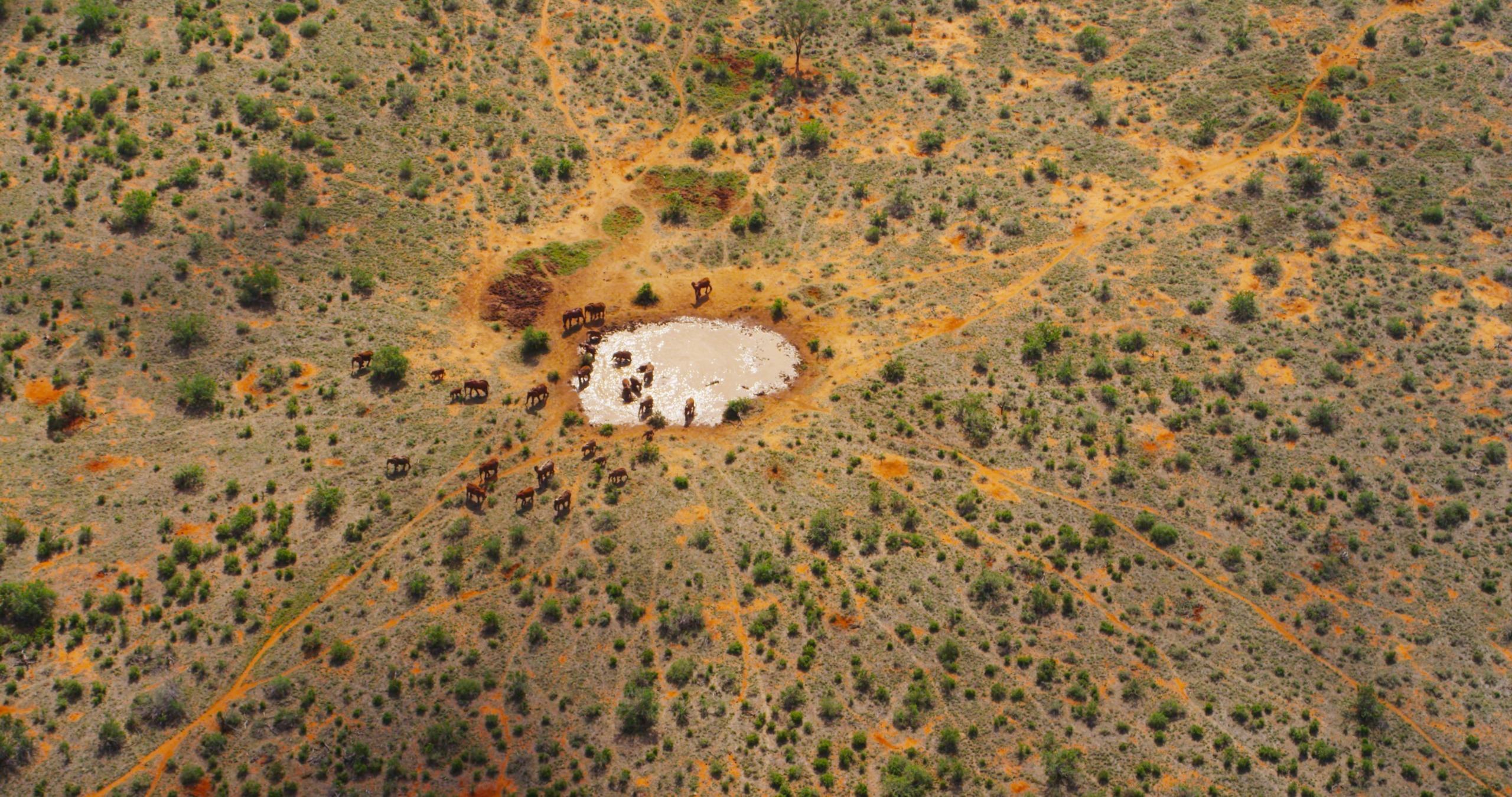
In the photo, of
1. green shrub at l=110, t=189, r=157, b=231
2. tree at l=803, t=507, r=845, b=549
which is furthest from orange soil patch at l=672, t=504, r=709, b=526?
green shrub at l=110, t=189, r=157, b=231

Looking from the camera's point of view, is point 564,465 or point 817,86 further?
point 817,86

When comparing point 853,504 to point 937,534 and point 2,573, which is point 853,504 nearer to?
point 937,534

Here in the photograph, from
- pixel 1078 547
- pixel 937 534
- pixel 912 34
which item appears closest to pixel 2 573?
pixel 937 534

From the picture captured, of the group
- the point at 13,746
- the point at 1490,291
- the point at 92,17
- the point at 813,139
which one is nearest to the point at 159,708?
the point at 13,746

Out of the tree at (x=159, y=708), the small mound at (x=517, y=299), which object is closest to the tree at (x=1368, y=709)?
the small mound at (x=517, y=299)

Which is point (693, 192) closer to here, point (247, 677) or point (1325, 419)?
point (1325, 419)

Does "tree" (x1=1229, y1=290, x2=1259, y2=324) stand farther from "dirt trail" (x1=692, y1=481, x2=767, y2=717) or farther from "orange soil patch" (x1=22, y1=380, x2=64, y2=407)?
"orange soil patch" (x1=22, y1=380, x2=64, y2=407)
